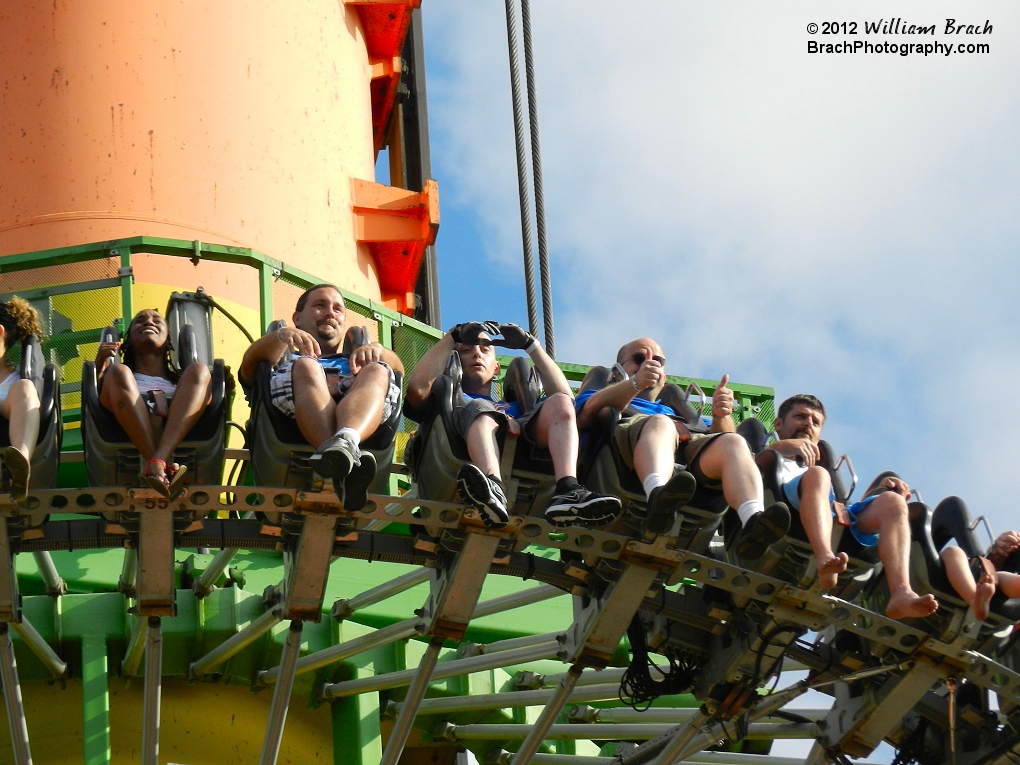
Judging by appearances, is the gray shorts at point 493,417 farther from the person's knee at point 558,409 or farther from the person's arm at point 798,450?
the person's arm at point 798,450

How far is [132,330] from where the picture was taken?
12422 mm

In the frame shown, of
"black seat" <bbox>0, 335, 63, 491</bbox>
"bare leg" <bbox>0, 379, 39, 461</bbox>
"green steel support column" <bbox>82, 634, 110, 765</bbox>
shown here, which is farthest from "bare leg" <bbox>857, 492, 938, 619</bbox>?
"green steel support column" <bbox>82, 634, 110, 765</bbox>

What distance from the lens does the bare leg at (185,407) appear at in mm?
11594

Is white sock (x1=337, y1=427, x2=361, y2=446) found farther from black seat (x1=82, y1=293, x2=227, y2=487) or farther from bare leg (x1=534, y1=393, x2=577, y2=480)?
bare leg (x1=534, y1=393, x2=577, y2=480)

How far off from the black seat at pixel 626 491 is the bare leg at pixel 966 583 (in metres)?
1.47

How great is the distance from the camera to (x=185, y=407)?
38.1ft

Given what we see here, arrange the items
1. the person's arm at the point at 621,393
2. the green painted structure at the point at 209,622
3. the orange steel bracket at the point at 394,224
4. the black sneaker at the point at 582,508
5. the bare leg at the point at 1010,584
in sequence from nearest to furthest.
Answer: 1. the black sneaker at the point at 582,508
2. the person's arm at the point at 621,393
3. the bare leg at the point at 1010,584
4. the green painted structure at the point at 209,622
5. the orange steel bracket at the point at 394,224

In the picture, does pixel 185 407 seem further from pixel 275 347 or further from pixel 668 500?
pixel 668 500

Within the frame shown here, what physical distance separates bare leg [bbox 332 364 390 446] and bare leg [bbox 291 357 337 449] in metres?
0.06

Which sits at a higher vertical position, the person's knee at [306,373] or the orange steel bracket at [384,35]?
the orange steel bracket at [384,35]

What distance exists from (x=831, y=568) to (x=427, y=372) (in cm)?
281

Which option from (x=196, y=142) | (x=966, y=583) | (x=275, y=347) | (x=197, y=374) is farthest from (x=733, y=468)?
(x=196, y=142)

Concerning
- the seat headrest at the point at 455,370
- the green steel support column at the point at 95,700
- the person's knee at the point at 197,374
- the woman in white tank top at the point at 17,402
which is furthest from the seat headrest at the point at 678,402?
the green steel support column at the point at 95,700

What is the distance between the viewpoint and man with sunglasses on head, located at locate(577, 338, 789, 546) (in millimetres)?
11539
